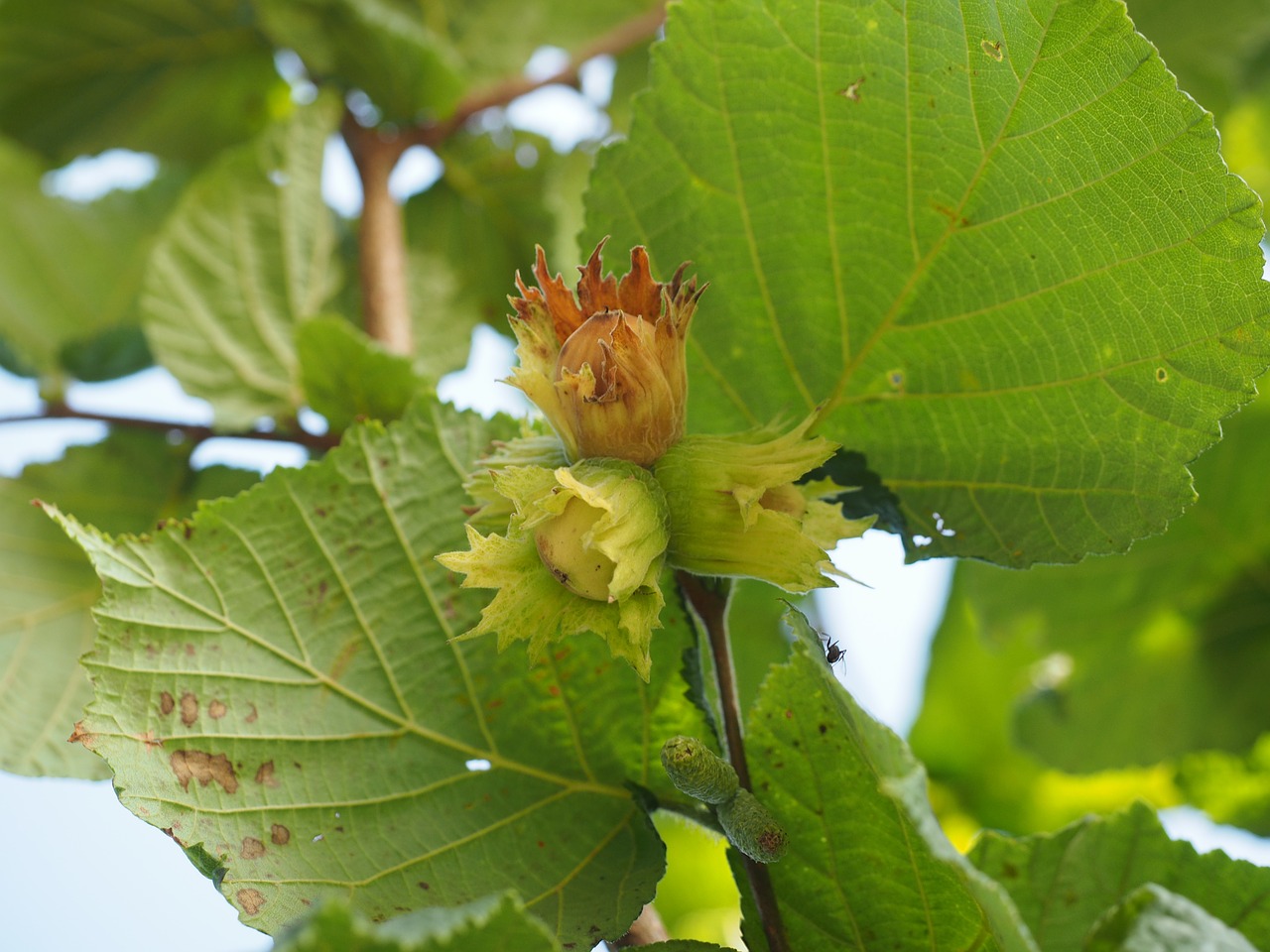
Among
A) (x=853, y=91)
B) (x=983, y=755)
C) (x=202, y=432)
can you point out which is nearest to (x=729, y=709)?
(x=853, y=91)

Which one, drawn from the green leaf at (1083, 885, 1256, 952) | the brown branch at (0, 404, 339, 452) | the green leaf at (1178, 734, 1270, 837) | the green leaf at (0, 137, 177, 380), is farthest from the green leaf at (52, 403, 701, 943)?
the green leaf at (1178, 734, 1270, 837)

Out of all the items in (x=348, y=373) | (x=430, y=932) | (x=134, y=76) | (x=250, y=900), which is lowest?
(x=250, y=900)

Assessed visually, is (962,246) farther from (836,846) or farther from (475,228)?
(475,228)

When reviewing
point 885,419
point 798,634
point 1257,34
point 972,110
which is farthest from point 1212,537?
point 798,634

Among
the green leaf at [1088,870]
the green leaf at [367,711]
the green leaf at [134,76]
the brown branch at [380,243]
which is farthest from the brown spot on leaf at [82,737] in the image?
the green leaf at [134,76]

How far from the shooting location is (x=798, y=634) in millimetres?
671

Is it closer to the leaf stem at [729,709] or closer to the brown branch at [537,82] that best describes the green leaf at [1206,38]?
the brown branch at [537,82]

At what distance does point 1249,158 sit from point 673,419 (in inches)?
78.3

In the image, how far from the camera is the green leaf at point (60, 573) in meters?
1.08

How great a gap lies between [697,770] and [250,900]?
0.29 meters

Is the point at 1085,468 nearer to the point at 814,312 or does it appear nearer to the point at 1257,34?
the point at 814,312

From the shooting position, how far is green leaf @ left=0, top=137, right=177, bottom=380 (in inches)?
57.7

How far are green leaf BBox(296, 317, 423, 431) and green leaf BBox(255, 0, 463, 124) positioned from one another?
1.56ft

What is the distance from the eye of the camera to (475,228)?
1.74 metres
